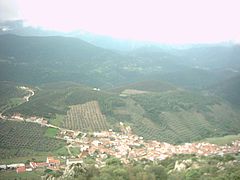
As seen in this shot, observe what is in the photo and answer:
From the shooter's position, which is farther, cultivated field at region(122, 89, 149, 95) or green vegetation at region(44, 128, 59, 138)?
cultivated field at region(122, 89, 149, 95)

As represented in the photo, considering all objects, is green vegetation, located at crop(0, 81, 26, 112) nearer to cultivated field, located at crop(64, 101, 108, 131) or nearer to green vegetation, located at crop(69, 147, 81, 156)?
cultivated field, located at crop(64, 101, 108, 131)

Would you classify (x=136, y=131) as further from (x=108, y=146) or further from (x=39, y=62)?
(x=39, y=62)

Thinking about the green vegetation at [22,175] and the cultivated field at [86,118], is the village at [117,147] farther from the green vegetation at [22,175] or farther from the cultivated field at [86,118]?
the green vegetation at [22,175]

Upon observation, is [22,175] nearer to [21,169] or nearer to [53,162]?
[21,169]

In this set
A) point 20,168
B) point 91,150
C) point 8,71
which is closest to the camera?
point 20,168

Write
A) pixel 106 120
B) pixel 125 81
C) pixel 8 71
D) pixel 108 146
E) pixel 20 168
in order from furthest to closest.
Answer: pixel 125 81 → pixel 8 71 → pixel 106 120 → pixel 108 146 → pixel 20 168

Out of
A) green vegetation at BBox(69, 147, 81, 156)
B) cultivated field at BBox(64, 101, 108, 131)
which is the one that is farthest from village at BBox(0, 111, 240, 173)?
cultivated field at BBox(64, 101, 108, 131)

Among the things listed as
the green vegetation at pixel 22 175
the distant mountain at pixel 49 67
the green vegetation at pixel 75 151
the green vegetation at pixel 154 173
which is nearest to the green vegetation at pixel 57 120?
the green vegetation at pixel 75 151

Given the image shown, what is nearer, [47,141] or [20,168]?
[20,168]

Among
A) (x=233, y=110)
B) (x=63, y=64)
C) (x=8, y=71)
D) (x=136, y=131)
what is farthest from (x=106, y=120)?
(x=63, y=64)
